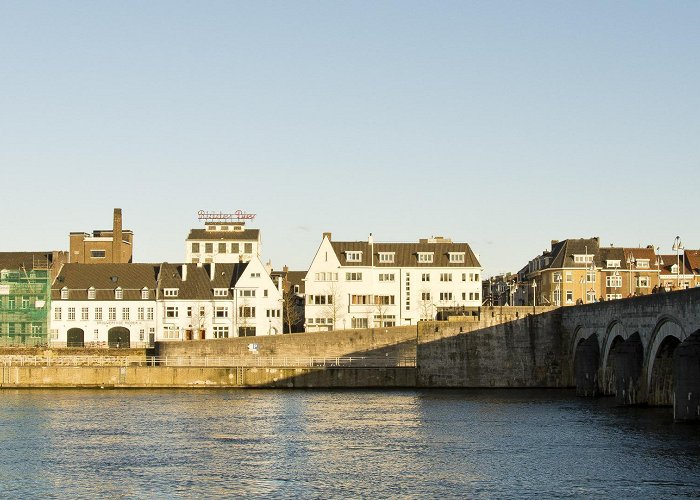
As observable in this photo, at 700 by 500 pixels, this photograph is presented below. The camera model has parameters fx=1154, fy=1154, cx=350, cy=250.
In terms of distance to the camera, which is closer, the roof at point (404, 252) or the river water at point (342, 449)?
the river water at point (342, 449)

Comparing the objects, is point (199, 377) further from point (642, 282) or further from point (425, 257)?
point (642, 282)

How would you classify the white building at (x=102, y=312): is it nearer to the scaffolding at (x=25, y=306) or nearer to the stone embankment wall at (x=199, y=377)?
the scaffolding at (x=25, y=306)

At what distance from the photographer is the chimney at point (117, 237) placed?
160m

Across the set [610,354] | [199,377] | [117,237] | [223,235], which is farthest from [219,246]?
[610,354]

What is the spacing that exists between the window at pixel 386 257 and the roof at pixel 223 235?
33.2m

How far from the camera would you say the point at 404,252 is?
470ft

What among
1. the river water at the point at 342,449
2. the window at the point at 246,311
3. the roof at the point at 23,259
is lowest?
the river water at the point at 342,449

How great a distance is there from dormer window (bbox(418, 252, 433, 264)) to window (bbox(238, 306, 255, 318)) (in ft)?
70.5

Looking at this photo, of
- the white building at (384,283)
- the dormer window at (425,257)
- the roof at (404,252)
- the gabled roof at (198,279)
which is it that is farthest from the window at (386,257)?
the gabled roof at (198,279)

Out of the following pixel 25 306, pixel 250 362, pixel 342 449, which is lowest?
pixel 342 449

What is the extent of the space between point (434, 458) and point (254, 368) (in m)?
51.3

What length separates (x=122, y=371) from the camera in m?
112

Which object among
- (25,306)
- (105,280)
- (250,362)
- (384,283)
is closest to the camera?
(250,362)

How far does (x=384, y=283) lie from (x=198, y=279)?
23.2 metres
